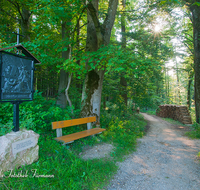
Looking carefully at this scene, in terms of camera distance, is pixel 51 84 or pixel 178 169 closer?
pixel 178 169

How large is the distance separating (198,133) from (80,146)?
5812 millimetres

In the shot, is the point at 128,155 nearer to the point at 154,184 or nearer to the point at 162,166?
the point at 162,166

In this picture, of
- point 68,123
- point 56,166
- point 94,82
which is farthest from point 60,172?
point 94,82

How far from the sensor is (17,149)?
2570 millimetres

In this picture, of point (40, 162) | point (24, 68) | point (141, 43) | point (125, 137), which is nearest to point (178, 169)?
point (125, 137)

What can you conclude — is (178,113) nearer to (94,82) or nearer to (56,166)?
(94,82)

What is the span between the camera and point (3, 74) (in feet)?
8.59

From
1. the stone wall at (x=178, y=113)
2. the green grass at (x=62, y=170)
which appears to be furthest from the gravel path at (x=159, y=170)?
the stone wall at (x=178, y=113)

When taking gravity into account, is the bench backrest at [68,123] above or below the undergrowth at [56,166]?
above

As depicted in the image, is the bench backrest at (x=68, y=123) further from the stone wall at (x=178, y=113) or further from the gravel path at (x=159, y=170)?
the stone wall at (x=178, y=113)

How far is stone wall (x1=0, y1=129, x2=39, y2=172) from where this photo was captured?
241 cm

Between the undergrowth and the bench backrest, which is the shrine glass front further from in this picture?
the bench backrest

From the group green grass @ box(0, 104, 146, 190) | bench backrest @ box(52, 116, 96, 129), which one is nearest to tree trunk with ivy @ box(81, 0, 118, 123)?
bench backrest @ box(52, 116, 96, 129)

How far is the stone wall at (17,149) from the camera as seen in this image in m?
2.41
